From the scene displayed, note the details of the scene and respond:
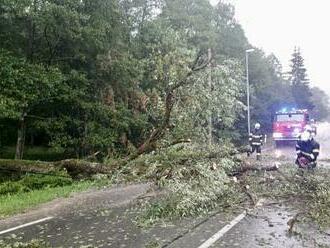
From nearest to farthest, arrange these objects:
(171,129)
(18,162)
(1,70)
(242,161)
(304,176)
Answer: (304,176), (242,161), (18,162), (171,129), (1,70)

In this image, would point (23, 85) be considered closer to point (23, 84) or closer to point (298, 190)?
point (23, 84)

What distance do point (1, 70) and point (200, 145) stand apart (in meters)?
9.39

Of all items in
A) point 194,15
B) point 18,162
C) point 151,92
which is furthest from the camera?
point 194,15

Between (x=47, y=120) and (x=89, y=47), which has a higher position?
(x=89, y=47)

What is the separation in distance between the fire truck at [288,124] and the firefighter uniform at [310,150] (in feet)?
58.2

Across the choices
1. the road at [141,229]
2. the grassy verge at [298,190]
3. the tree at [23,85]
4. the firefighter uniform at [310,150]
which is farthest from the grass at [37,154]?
the road at [141,229]

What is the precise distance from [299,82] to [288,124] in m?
46.3

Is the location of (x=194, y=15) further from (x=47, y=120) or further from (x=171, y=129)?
(x=171, y=129)

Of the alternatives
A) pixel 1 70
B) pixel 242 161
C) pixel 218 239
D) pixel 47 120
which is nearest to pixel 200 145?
pixel 242 161

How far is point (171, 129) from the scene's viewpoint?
1467 cm

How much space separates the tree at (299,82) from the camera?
239 feet

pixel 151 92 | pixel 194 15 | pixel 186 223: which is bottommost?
pixel 186 223

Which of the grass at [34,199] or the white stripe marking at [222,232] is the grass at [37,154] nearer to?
the grass at [34,199]

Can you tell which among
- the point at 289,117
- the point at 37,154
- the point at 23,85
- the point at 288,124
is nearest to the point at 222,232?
the point at 23,85
